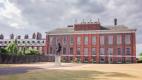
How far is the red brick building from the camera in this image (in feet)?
225

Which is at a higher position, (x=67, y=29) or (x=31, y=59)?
(x=67, y=29)

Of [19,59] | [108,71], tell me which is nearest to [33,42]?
[19,59]

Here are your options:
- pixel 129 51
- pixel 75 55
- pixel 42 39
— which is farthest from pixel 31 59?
pixel 42 39

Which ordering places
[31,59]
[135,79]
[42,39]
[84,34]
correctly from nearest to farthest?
[135,79], [31,59], [84,34], [42,39]

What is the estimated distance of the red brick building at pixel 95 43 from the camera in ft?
225

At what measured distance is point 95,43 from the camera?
71750 mm

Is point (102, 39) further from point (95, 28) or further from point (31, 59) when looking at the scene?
point (31, 59)

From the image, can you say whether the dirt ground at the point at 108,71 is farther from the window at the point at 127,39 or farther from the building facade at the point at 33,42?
the building facade at the point at 33,42

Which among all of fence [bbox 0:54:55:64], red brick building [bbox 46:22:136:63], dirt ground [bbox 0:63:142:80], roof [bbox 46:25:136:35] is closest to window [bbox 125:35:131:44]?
red brick building [bbox 46:22:136:63]

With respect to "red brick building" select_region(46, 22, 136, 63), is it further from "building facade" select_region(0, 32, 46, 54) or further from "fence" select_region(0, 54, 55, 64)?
"building facade" select_region(0, 32, 46, 54)

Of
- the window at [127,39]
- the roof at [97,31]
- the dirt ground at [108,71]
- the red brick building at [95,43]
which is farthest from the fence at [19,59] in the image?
the window at [127,39]

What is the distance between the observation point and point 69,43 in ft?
243

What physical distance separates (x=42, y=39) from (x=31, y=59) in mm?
39318

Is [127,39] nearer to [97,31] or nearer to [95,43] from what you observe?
[97,31]
